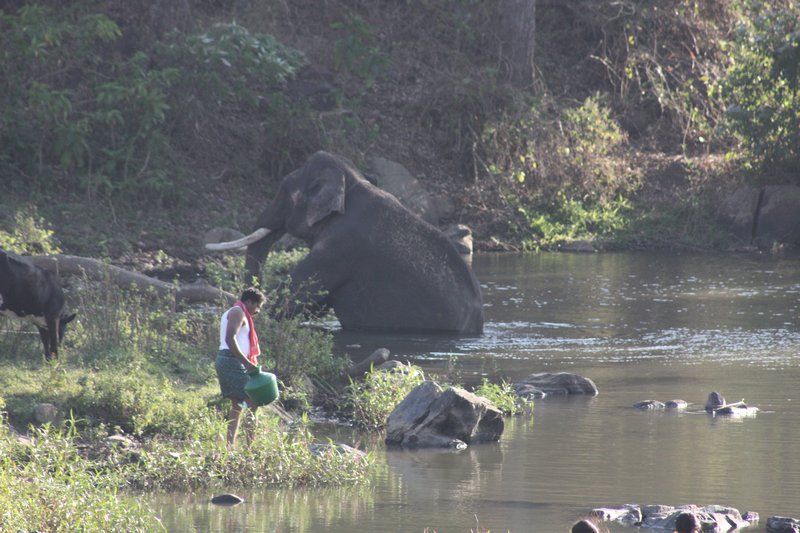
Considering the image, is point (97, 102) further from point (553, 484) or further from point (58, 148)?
point (553, 484)

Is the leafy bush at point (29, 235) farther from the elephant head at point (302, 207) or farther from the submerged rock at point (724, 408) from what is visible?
the submerged rock at point (724, 408)

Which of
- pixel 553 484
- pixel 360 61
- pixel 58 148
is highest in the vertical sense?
pixel 360 61

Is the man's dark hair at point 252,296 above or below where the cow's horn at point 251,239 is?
below

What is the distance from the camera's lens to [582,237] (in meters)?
24.5

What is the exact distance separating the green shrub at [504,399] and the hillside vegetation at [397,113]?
8540 mm

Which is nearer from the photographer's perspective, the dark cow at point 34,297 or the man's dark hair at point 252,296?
the man's dark hair at point 252,296

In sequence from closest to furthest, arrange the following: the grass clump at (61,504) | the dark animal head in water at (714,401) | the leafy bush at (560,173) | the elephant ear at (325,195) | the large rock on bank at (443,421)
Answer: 1. the grass clump at (61,504)
2. the large rock on bank at (443,421)
3. the dark animal head in water at (714,401)
4. the elephant ear at (325,195)
5. the leafy bush at (560,173)

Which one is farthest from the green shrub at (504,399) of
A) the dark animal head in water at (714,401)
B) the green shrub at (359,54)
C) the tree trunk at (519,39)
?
the tree trunk at (519,39)

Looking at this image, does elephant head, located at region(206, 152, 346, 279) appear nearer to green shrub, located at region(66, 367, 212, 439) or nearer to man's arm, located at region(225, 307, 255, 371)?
green shrub, located at region(66, 367, 212, 439)

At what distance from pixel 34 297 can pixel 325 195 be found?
201 inches

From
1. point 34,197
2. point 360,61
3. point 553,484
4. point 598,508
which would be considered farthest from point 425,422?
point 360,61

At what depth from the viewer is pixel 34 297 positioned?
422 inches

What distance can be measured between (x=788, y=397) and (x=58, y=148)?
44.0 ft

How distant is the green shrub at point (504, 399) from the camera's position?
11297mm
